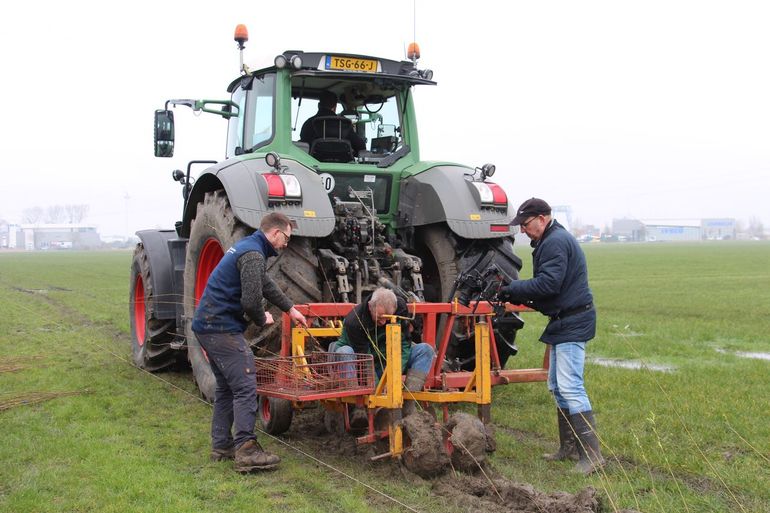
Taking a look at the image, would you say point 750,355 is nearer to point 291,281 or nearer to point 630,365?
point 630,365

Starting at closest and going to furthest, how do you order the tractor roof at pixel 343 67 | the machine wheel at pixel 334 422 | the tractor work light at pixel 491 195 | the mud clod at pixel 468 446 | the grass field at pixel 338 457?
the grass field at pixel 338 457 → the mud clod at pixel 468 446 → the machine wheel at pixel 334 422 → the tractor work light at pixel 491 195 → the tractor roof at pixel 343 67

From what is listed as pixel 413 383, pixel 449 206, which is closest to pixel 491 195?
pixel 449 206

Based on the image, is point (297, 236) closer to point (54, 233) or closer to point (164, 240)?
point (164, 240)

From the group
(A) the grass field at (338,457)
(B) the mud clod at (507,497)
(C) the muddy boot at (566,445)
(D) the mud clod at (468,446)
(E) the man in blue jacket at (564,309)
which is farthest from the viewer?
(C) the muddy boot at (566,445)

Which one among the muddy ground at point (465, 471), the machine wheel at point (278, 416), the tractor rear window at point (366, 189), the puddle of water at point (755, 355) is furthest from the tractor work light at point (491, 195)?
the puddle of water at point (755, 355)

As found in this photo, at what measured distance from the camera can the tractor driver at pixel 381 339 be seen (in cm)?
583

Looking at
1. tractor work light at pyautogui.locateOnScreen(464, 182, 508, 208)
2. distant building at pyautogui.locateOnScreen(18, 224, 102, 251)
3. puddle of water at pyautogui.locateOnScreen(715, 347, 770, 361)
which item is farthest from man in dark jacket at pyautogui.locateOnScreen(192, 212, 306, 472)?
distant building at pyautogui.locateOnScreen(18, 224, 102, 251)

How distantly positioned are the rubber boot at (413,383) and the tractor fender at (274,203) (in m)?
1.28

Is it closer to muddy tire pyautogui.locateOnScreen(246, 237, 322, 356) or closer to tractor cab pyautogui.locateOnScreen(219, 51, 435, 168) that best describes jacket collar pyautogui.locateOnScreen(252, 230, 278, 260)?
muddy tire pyautogui.locateOnScreen(246, 237, 322, 356)

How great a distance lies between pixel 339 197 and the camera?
290 inches

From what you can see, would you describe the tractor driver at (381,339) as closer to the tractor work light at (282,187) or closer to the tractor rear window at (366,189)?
the tractor work light at (282,187)

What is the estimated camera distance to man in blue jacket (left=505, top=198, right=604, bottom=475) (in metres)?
5.68

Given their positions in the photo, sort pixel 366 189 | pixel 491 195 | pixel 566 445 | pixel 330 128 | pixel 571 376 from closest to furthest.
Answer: pixel 571 376, pixel 566 445, pixel 491 195, pixel 366 189, pixel 330 128

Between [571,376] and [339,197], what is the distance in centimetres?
263
